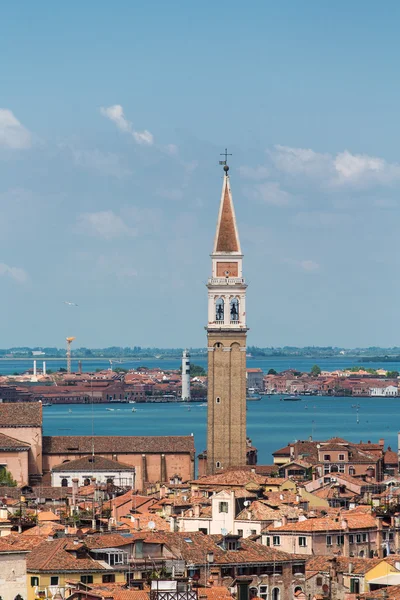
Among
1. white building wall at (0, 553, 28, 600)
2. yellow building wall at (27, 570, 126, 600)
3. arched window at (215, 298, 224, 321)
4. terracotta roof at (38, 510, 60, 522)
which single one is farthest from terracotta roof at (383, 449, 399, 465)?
white building wall at (0, 553, 28, 600)

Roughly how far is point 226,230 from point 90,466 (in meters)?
7.92

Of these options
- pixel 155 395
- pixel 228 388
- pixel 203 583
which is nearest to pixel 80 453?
pixel 228 388

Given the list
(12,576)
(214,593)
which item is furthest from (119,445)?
(12,576)

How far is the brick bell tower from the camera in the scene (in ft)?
192

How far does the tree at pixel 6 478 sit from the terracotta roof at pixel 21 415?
1845 mm

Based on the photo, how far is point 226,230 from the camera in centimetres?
5894

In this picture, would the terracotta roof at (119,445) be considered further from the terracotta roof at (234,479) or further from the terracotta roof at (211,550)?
the terracotta roof at (211,550)

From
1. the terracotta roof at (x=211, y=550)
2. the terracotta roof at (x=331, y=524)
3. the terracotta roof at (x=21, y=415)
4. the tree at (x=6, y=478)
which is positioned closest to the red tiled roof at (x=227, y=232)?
the terracotta roof at (x=21, y=415)

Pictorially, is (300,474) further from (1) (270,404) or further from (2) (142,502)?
(1) (270,404)

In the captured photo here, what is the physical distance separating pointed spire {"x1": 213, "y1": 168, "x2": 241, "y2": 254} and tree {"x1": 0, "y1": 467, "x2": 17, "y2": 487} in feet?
29.1

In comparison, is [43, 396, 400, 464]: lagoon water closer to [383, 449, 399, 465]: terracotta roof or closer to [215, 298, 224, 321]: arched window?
[383, 449, 399, 465]: terracotta roof

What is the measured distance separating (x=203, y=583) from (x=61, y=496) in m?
22.2

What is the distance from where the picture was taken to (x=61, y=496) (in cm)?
4669

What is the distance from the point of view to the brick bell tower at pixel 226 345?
2302 inches
